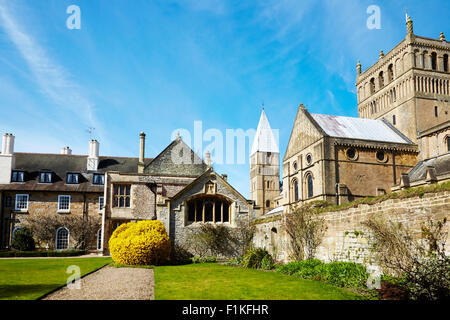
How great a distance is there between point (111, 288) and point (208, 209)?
1346cm

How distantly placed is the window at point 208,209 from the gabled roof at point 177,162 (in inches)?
202

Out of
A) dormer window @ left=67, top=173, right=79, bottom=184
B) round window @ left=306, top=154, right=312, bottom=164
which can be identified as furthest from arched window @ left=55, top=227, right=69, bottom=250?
round window @ left=306, top=154, right=312, bottom=164

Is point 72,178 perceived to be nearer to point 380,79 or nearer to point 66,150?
point 66,150

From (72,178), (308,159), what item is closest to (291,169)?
(308,159)

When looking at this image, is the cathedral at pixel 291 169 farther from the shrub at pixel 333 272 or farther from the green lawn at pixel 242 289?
the green lawn at pixel 242 289

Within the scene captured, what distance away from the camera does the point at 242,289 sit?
37.9ft

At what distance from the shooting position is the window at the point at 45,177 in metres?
33.9

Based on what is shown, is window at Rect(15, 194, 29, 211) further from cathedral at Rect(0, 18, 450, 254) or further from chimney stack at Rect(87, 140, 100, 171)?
chimney stack at Rect(87, 140, 100, 171)

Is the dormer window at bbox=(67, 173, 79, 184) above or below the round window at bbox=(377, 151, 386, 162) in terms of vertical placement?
below

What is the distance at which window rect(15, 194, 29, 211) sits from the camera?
3238cm

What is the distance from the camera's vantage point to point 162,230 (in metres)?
20.4

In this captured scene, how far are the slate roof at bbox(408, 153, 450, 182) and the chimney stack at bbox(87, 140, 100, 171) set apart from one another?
29.1 meters
